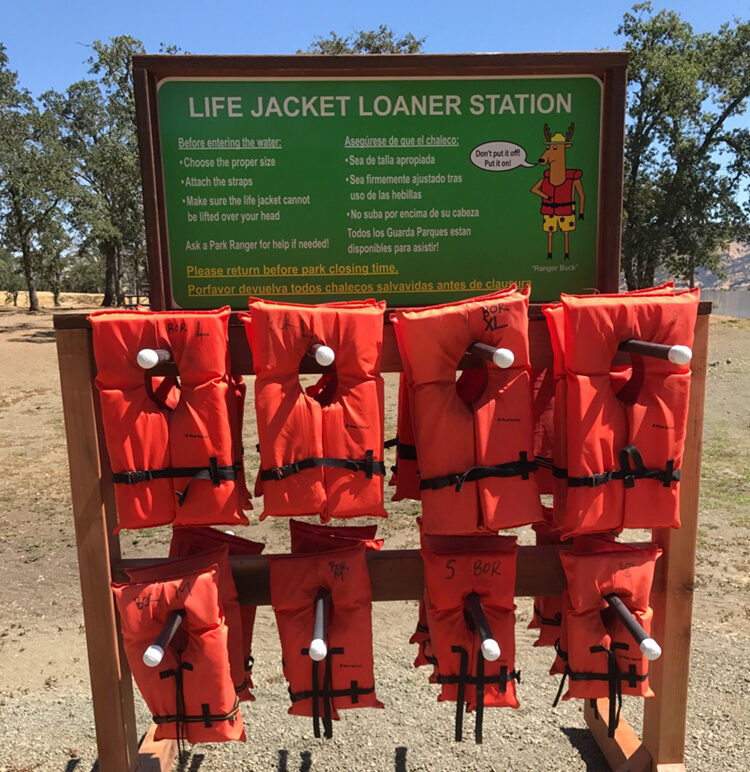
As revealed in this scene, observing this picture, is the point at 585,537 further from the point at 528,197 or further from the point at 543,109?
the point at 543,109

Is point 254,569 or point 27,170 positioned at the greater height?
point 27,170

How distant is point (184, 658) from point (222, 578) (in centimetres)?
37

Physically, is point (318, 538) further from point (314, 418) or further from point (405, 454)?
point (314, 418)

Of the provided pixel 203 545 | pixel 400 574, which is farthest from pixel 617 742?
pixel 203 545

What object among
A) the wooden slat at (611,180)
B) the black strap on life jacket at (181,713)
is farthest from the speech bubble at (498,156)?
the black strap on life jacket at (181,713)

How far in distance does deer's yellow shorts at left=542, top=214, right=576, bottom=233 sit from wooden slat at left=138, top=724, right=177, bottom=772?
3.42 metres

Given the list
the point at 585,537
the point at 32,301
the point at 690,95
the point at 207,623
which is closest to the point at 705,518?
the point at 585,537

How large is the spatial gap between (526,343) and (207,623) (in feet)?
6.11

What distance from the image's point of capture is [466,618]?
2.96 m

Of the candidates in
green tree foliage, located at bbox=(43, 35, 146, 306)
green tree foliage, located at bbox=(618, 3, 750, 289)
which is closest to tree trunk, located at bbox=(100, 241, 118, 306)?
green tree foliage, located at bbox=(43, 35, 146, 306)

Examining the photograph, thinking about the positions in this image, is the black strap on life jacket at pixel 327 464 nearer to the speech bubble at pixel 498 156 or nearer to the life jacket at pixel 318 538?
the life jacket at pixel 318 538

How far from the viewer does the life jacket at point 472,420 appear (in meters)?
2.67

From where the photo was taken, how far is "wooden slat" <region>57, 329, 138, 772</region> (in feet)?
9.40

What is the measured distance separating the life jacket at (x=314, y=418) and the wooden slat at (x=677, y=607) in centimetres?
156
